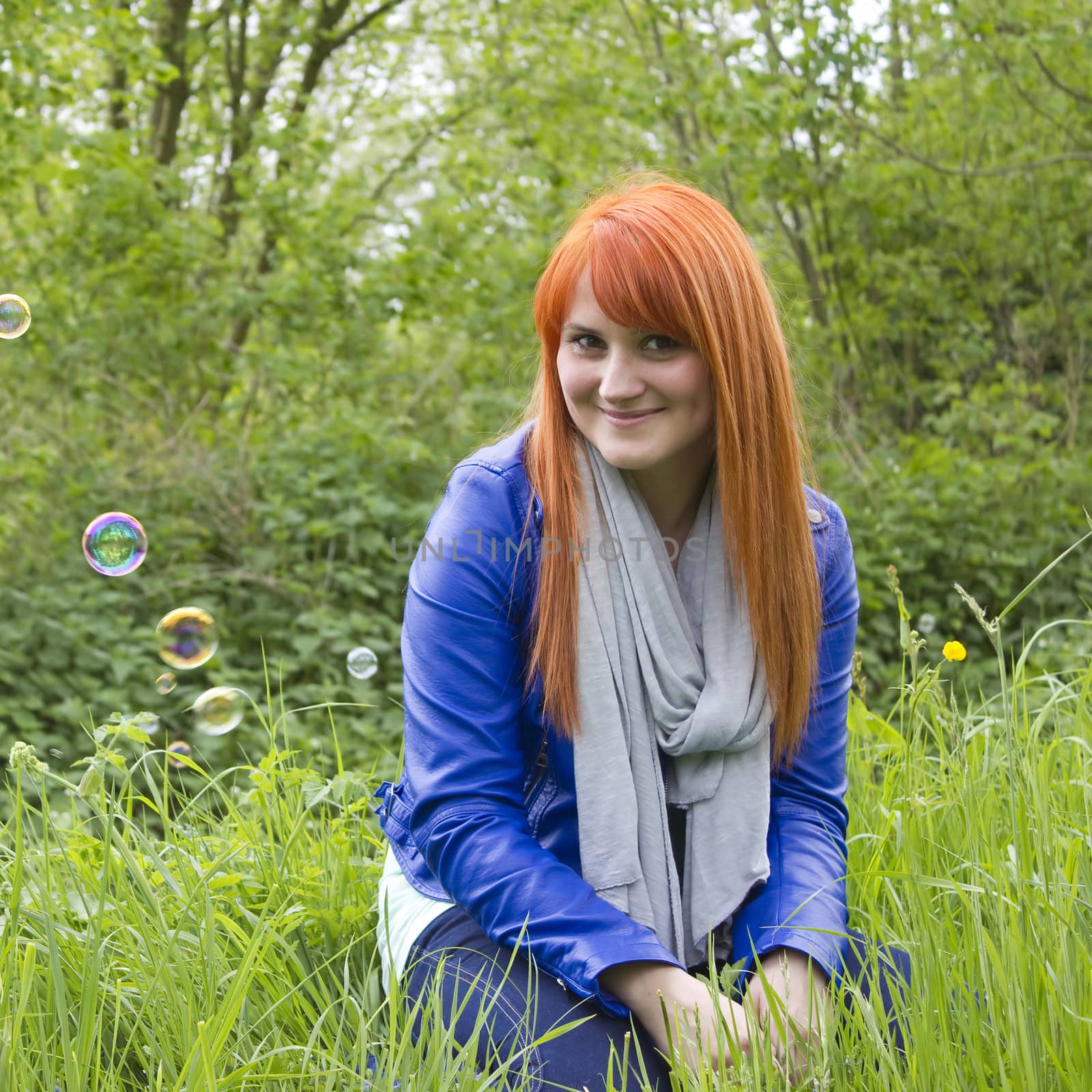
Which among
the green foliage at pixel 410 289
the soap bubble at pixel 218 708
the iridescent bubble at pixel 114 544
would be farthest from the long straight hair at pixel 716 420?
the green foliage at pixel 410 289

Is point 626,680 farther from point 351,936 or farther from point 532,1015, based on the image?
point 351,936

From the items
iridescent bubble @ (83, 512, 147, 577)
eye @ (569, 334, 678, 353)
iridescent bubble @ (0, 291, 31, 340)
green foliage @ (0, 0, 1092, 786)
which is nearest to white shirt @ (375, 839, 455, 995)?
eye @ (569, 334, 678, 353)

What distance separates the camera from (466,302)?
6527mm

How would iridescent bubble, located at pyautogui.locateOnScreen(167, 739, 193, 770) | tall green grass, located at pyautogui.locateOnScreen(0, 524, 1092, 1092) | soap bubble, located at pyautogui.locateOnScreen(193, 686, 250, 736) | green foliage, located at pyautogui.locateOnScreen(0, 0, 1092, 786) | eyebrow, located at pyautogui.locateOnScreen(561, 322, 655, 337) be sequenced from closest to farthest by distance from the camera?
1. tall green grass, located at pyautogui.locateOnScreen(0, 524, 1092, 1092)
2. eyebrow, located at pyautogui.locateOnScreen(561, 322, 655, 337)
3. iridescent bubble, located at pyautogui.locateOnScreen(167, 739, 193, 770)
4. soap bubble, located at pyautogui.locateOnScreen(193, 686, 250, 736)
5. green foliage, located at pyautogui.locateOnScreen(0, 0, 1092, 786)

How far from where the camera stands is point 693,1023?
62.0 inches

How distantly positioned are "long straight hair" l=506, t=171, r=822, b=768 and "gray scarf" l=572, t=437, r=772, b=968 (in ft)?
0.11

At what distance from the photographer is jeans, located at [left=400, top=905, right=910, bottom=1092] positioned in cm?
159

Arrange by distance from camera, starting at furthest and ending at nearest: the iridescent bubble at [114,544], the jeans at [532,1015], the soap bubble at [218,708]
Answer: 1. the iridescent bubble at [114,544]
2. the soap bubble at [218,708]
3. the jeans at [532,1015]

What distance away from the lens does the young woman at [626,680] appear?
67.1 inches

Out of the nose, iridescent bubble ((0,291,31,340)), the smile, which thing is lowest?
the smile

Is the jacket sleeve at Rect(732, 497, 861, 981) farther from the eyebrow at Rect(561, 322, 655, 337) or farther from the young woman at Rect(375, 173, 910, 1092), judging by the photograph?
the eyebrow at Rect(561, 322, 655, 337)

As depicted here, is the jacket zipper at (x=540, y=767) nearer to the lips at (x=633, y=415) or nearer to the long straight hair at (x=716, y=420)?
the long straight hair at (x=716, y=420)

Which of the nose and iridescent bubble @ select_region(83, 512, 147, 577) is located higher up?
the nose

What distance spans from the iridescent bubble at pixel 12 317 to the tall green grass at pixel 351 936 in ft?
4.53
